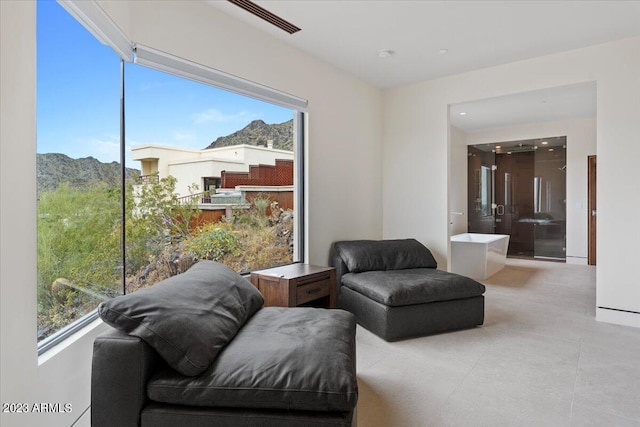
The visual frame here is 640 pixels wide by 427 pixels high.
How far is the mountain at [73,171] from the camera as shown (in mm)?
1749

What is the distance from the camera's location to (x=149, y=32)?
2412 millimetres

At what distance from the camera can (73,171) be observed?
199 centimetres

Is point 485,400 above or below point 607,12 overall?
below

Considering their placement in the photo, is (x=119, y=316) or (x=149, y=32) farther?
(x=149, y=32)

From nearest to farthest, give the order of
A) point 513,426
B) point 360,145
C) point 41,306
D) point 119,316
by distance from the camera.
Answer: point 119,316 < point 41,306 < point 513,426 < point 360,145

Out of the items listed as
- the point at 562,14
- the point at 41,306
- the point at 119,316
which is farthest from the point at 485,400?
the point at 562,14

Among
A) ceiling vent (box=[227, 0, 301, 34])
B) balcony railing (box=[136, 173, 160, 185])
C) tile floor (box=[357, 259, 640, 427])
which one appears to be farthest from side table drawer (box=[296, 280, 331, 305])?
ceiling vent (box=[227, 0, 301, 34])

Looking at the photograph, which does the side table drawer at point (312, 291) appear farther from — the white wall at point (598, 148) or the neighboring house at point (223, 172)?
the white wall at point (598, 148)

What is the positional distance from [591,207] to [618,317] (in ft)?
11.9

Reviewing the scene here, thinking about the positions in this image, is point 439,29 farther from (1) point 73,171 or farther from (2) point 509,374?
(1) point 73,171

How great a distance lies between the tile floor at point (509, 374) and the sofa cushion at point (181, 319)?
0.89m

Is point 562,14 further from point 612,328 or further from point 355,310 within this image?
point 355,310

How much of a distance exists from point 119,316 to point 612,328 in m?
3.88

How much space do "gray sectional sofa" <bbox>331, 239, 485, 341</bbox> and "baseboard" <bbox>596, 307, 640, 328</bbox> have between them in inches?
48.1
